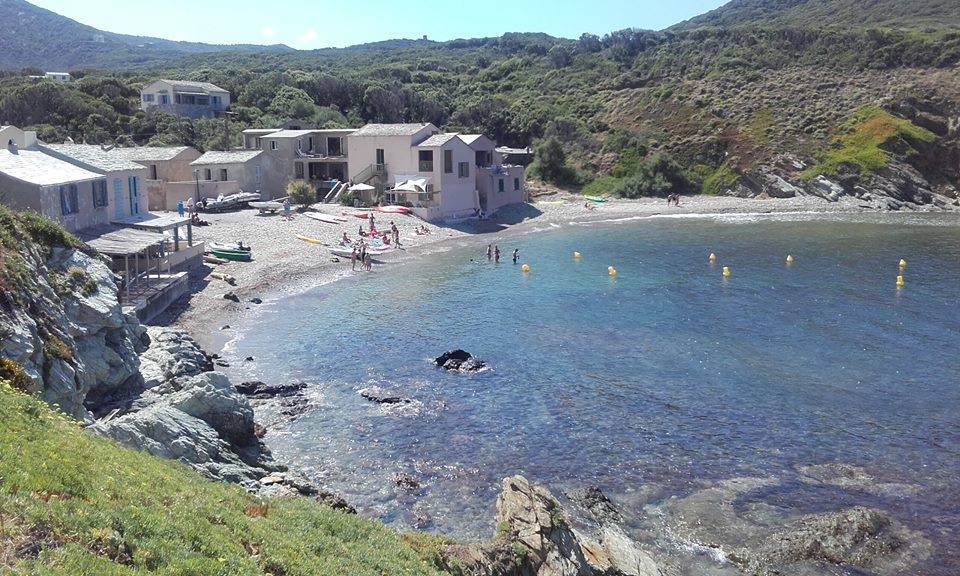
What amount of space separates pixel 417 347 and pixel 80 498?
25.9 meters

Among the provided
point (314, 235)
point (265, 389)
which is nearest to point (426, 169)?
point (314, 235)

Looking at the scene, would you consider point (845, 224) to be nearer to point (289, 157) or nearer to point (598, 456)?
point (289, 157)

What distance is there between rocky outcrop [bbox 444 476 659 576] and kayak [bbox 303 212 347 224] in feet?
158

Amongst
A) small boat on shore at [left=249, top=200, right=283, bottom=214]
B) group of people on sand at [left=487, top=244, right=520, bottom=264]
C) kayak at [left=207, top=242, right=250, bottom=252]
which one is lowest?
group of people on sand at [left=487, top=244, right=520, bottom=264]

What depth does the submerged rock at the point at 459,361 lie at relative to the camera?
1276 inches

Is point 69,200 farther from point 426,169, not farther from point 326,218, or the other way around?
point 426,169

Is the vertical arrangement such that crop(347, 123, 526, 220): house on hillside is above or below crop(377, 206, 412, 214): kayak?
above

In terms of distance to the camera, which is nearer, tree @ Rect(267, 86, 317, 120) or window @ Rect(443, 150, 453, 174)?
window @ Rect(443, 150, 453, 174)

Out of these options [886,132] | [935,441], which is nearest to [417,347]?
[935,441]

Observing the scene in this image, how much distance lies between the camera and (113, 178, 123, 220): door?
40.6 m

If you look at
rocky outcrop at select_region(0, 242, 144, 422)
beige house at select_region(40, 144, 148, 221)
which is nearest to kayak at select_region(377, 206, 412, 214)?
beige house at select_region(40, 144, 148, 221)

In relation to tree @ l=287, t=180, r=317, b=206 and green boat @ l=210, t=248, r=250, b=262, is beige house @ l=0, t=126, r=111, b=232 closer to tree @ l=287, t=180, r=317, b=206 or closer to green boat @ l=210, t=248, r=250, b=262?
green boat @ l=210, t=248, r=250, b=262

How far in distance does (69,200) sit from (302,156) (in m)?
38.6

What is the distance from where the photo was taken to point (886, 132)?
89000 millimetres
